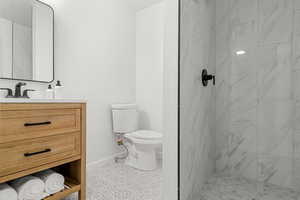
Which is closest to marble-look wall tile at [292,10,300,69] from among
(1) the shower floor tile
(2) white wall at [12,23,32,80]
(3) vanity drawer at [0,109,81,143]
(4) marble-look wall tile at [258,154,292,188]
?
(4) marble-look wall tile at [258,154,292,188]

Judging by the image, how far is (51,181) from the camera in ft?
3.93

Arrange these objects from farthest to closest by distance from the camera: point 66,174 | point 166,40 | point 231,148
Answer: point 231,148, point 66,174, point 166,40

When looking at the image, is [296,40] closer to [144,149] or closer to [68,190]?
[144,149]

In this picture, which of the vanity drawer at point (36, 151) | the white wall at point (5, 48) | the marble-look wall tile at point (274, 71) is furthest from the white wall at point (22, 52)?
the marble-look wall tile at point (274, 71)

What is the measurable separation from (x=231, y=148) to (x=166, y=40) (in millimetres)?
1312

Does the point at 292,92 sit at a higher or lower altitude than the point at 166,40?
lower

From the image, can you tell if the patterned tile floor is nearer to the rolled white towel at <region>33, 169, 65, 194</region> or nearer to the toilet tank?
the rolled white towel at <region>33, 169, 65, 194</region>

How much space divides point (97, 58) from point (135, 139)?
105cm

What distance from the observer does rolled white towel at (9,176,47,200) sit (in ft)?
3.51

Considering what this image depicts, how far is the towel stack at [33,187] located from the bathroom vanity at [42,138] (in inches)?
2.0

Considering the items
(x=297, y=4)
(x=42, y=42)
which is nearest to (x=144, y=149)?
(x=42, y=42)

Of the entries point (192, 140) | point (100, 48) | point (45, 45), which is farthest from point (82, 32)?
point (192, 140)

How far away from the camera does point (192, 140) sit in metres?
1.31

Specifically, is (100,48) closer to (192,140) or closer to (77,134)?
(77,134)
